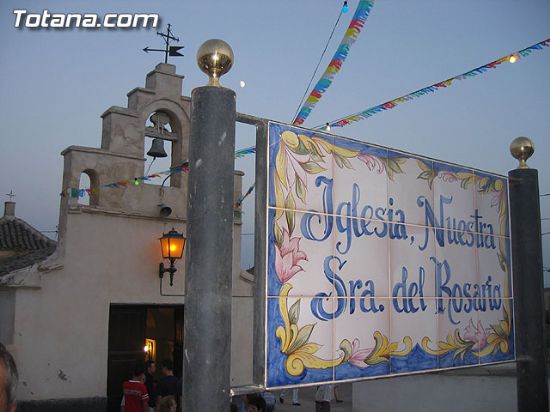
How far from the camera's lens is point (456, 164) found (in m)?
6.28

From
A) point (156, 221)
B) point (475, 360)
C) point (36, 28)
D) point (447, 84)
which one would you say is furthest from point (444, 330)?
point (36, 28)

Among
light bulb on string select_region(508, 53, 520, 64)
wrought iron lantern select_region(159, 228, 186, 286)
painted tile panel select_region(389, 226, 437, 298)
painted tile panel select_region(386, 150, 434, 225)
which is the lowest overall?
painted tile panel select_region(389, 226, 437, 298)

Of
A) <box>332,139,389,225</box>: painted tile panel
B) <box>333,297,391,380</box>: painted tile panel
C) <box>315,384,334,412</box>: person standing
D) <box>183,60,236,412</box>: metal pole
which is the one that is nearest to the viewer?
<box>183,60,236,412</box>: metal pole

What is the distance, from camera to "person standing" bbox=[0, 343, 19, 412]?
2.00 meters

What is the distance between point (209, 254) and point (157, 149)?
23.0 feet

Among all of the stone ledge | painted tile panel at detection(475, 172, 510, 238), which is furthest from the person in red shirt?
painted tile panel at detection(475, 172, 510, 238)

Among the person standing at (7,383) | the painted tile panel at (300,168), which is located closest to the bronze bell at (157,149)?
the painted tile panel at (300,168)

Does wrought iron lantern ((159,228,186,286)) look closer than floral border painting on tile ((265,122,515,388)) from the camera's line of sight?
No

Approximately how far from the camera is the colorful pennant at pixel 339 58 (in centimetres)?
540

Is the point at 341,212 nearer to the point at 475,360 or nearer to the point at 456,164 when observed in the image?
the point at 456,164

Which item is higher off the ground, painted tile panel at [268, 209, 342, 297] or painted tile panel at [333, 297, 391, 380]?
painted tile panel at [268, 209, 342, 297]

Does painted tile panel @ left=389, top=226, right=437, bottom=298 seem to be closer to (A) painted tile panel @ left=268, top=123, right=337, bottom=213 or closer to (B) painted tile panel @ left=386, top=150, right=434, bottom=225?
(B) painted tile panel @ left=386, top=150, right=434, bottom=225

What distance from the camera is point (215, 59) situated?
4254 mm

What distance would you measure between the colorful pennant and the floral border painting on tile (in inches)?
20.3
